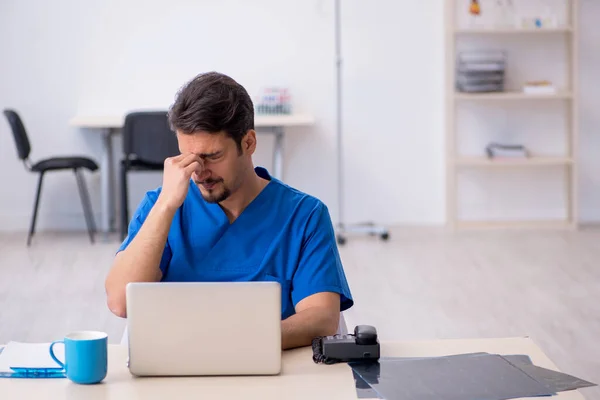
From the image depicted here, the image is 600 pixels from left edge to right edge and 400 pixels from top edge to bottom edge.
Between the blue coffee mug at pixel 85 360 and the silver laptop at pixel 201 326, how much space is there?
0.18 feet

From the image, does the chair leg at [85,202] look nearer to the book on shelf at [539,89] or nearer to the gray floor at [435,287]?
the gray floor at [435,287]

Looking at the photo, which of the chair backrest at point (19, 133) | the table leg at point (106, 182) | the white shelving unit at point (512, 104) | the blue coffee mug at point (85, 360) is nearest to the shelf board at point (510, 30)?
the white shelving unit at point (512, 104)

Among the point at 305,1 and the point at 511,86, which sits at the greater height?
the point at 305,1

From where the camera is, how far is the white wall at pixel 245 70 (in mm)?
5895

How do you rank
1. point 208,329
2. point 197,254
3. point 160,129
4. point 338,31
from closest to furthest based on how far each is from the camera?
1. point 208,329
2. point 197,254
3. point 160,129
4. point 338,31

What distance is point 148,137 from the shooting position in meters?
5.30

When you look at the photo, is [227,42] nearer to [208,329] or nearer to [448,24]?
A: [448,24]

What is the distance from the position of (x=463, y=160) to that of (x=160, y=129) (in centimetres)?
191

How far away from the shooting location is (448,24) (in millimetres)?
5844

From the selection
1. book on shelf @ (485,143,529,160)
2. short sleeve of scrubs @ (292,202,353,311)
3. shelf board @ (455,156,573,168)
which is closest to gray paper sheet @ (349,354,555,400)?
short sleeve of scrubs @ (292,202,353,311)

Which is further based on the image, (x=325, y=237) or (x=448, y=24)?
(x=448, y=24)

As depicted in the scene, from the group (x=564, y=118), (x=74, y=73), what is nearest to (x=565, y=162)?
(x=564, y=118)

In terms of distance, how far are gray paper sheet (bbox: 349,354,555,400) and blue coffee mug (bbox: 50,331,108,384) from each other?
43 centimetres

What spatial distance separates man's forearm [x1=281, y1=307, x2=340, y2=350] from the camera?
1755mm
